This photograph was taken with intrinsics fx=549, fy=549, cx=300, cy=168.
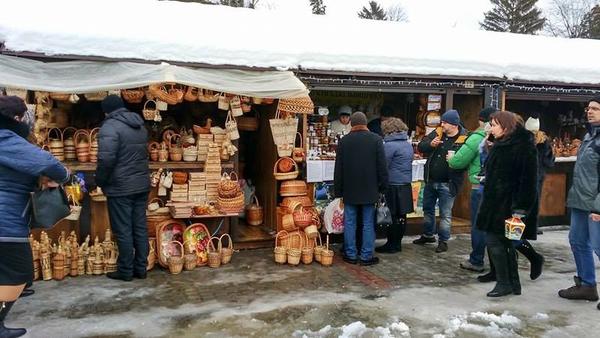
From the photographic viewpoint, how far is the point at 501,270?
516 centimetres

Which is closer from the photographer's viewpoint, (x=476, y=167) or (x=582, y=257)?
(x=582, y=257)

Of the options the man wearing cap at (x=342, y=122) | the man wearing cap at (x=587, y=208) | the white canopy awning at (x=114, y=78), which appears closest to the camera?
the man wearing cap at (x=587, y=208)

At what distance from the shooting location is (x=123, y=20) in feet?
22.1

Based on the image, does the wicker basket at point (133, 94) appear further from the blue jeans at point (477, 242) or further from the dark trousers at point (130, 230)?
the blue jeans at point (477, 242)

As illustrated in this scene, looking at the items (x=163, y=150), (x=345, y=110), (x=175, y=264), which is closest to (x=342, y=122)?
(x=345, y=110)

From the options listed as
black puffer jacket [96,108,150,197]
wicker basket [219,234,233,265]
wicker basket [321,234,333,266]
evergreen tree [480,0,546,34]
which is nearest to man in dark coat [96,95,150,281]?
black puffer jacket [96,108,150,197]

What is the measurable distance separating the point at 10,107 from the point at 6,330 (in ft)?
5.43

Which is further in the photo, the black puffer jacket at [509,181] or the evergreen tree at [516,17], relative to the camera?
the evergreen tree at [516,17]

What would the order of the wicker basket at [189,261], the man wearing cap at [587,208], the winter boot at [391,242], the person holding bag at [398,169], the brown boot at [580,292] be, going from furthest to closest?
the winter boot at [391,242]
the person holding bag at [398,169]
the wicker basket at [189,261]
the brown boot at [580,292]
the man wearing cap at [587,208]

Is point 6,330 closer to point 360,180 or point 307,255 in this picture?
point 307,255

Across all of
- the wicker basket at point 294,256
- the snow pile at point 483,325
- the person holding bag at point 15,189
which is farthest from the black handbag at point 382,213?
the person holding bag at point 15,189

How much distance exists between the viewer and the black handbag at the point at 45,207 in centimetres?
398

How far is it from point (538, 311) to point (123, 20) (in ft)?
18.3

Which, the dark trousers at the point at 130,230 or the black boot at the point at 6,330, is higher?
the dark trousers at the point at 130,230
